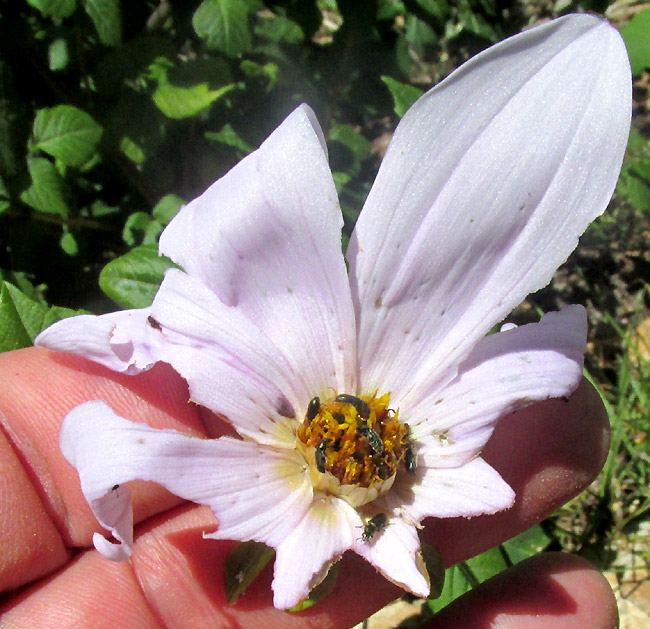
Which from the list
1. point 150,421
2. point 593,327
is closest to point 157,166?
point 150,421

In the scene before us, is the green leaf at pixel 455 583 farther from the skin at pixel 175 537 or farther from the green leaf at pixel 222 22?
the green leaf at pixel 222 22

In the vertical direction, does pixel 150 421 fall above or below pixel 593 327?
above

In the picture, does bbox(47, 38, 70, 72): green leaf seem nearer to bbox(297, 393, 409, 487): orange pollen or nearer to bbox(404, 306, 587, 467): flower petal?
bbox(297, 393, 409, 487): orange pollen

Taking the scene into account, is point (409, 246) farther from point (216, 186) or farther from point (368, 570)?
point (368, 570)

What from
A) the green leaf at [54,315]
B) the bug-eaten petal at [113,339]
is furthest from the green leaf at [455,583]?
the green leaf at [54,315]

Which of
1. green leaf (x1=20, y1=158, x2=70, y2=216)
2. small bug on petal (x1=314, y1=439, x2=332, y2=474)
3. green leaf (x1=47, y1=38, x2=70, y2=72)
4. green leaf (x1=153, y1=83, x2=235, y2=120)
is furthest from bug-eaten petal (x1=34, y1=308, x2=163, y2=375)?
green leaf (x1=47, y1=38, x2=70, y2=72)

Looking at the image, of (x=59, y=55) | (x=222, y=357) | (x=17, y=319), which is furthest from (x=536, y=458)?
(x=59, y=55)
